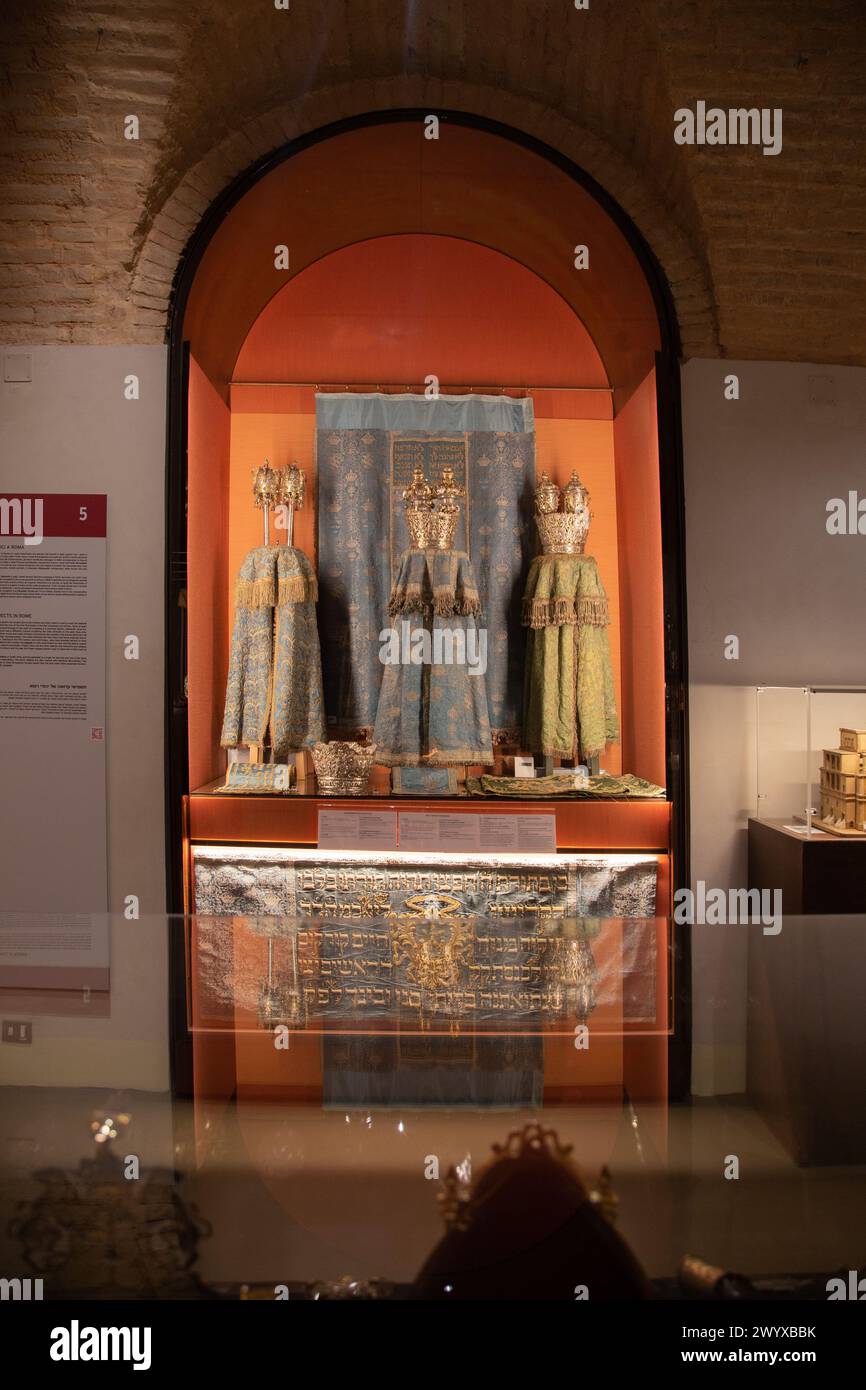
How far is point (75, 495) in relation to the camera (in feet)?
10.5

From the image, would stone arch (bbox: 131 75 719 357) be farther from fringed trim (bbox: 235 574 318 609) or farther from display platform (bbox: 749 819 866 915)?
display platform (bbox: 749 819 866 915)

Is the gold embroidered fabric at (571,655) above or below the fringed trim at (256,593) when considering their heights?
below

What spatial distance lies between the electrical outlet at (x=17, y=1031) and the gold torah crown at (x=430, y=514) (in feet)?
7.89

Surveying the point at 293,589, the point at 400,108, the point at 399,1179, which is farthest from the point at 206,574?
the point at 399,1179

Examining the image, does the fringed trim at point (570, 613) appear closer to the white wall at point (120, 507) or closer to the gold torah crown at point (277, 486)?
the gold torah crown at point (277, 486)

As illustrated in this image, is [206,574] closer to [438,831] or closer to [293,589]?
[293,589]

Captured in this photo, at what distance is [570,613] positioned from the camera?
3391 millimetres

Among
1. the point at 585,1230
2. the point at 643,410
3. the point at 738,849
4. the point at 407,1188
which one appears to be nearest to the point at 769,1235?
the point at 585,1230

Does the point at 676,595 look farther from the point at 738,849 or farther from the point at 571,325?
the point at 571,325

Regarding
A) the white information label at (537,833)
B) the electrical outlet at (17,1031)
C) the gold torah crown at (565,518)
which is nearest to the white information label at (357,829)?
the white information label at (537,833)

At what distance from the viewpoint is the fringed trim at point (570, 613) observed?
339cm

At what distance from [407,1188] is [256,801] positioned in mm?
2292

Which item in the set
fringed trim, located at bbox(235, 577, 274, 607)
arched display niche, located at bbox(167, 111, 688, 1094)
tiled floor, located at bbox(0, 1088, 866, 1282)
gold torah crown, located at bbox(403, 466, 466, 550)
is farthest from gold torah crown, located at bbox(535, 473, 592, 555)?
tiled floor, located at bbox(0, 1088, 866, 1282)
